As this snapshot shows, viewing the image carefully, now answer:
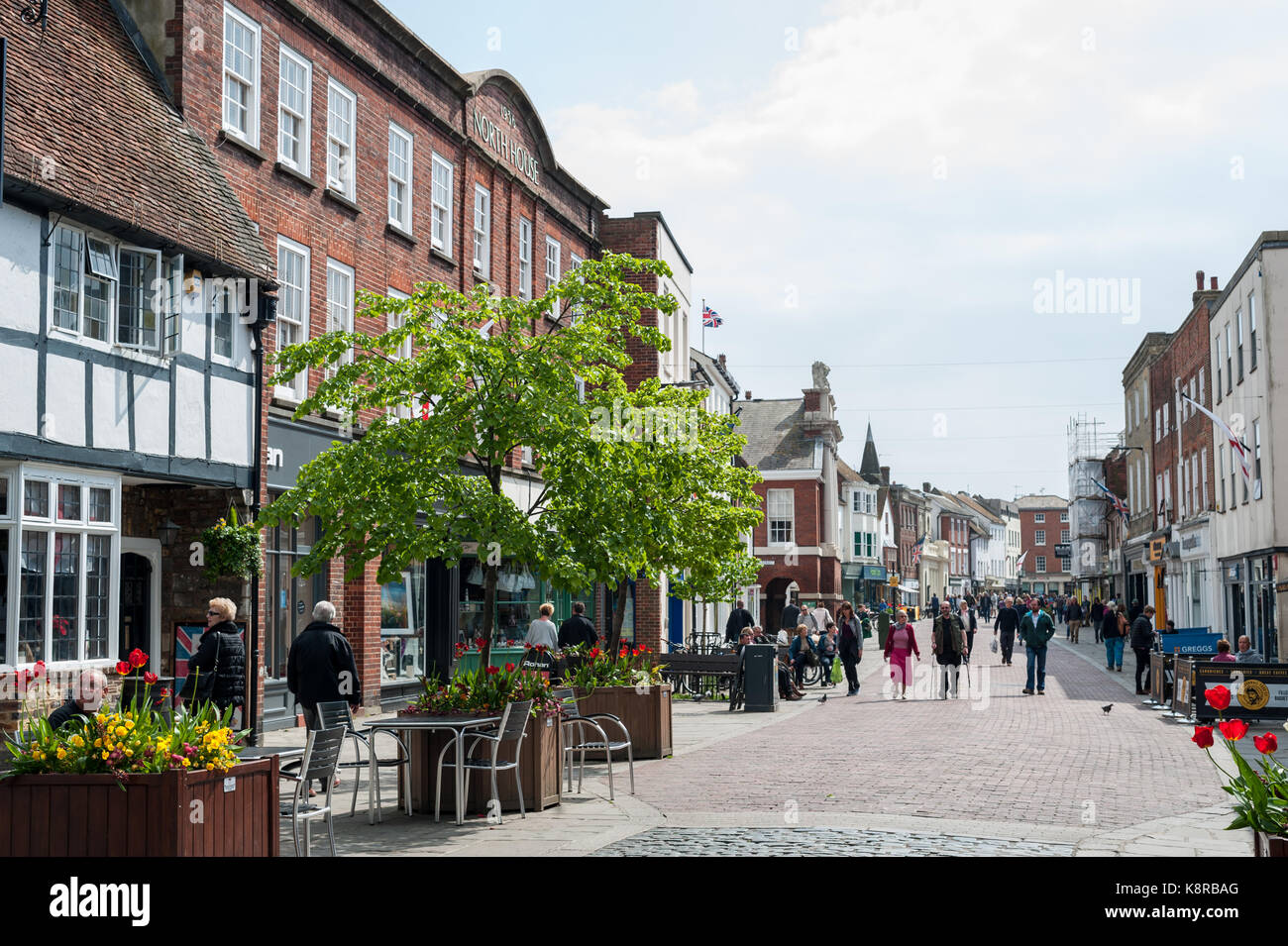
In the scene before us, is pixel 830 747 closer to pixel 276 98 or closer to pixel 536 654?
pixel 536 654

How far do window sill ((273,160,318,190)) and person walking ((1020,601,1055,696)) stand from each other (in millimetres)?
14840

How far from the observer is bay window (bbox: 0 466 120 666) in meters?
13.1

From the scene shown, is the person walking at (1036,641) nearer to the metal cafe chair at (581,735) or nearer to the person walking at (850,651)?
the person walking at (850,651)

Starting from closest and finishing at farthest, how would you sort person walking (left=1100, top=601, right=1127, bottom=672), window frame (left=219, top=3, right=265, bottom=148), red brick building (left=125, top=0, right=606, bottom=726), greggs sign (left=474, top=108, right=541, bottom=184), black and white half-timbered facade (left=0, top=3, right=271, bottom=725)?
black and white half-timbered facade (left=0, top=3, right=271, bottom=725), window frame (left=219, top=3, right=265, bottom=148), red brick building (left=125, top=0, right=606, bottom=726), greggs sign (left=474, top=108, right=541, bottom=184), person walking (left=1100, top=601, right=1127, bottom=672)

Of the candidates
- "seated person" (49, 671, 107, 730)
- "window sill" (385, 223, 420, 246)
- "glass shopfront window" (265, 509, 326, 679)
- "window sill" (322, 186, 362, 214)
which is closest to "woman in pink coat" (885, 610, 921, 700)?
"glass shopfront window" (265, 509, 326, 679)

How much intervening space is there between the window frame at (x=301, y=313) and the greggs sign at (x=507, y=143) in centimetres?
729

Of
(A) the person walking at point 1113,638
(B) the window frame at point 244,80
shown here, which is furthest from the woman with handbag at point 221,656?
(A) the person walking at point 1113,638

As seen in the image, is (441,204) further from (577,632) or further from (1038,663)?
(1038,663)

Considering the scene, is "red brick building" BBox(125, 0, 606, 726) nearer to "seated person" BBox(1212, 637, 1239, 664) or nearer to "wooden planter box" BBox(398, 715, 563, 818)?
"wooden planter box" BBox(398, 715, 563, 818)

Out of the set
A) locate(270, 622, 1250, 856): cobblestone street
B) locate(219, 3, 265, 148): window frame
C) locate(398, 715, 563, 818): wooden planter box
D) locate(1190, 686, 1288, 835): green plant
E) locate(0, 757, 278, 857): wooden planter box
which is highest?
locate(219, 3, 265, 148): window frame

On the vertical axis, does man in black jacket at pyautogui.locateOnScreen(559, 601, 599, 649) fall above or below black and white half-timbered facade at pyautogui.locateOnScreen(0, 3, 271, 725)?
below

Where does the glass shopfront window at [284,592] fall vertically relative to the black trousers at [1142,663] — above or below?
above

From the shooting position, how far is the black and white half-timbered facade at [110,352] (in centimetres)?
1338
